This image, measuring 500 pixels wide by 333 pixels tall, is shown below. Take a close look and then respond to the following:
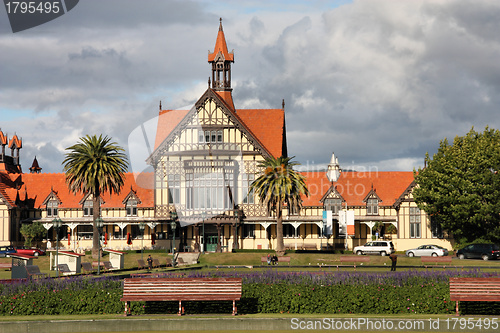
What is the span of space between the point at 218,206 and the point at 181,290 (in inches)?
1960

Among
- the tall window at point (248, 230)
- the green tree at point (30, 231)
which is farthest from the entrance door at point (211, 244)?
the green tree at point (30, 231)

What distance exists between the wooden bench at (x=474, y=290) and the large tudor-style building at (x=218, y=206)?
46.2 metres

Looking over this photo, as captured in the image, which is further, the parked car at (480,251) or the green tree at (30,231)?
the green tree at (30,231)

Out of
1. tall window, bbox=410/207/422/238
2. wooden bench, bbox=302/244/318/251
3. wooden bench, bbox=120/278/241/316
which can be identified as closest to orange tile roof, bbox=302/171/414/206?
tall window, bbox=410/207/422/238

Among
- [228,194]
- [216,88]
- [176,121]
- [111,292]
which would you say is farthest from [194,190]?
[111,292]

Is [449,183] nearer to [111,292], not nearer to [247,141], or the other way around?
[247,141]

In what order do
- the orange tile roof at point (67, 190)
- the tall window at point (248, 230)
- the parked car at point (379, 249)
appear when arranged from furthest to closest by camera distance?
the orange tile roof at point (67, 190), the tall window at point (248, 230), the parked car at point (379, 249)

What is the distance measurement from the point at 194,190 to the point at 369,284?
49087mm

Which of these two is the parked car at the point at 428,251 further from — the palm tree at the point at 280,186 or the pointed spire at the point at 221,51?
the pointed spire at the point at 221,51

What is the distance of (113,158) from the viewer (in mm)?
65688

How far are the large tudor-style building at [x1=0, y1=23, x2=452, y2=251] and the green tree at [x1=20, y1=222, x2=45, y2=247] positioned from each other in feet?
3.16

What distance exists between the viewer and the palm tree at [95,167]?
6450cm

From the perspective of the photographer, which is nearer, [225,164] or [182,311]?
[182,311]

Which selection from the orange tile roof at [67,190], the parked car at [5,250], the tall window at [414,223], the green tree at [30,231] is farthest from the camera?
the orange tile roof at [67,190]
